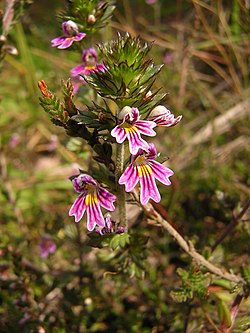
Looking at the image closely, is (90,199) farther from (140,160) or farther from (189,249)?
(189,249)

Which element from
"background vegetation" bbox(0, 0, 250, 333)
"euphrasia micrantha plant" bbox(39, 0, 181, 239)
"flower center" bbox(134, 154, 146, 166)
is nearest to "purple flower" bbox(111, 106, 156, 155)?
"euphrasia micrantha plant" bbox(39, 0, 181, 239)

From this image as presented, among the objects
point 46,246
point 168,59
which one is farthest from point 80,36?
point 168,59

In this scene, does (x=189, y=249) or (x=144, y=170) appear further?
(x=189, y=249)

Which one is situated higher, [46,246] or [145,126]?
Answer: [145,126]

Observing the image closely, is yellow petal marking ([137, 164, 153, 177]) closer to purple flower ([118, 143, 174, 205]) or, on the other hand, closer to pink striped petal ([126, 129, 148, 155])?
purple flower ([118, 143, 174, 205])

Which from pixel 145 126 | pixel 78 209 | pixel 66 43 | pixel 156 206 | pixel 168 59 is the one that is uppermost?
pixel 168 59

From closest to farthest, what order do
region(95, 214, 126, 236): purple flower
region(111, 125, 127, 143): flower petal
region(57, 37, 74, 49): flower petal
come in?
1. region(111, 125, 127, 143): flower petal
2. region(95, 214, 126, 236): purple flower
3. region(57, 37, 74, 49): flower petal

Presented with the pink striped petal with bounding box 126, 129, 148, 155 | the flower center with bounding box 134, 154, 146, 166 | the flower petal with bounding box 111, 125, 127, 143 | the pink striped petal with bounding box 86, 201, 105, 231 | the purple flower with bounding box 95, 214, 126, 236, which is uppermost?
the flower petal with bounding box 111, 125, 127, 143
